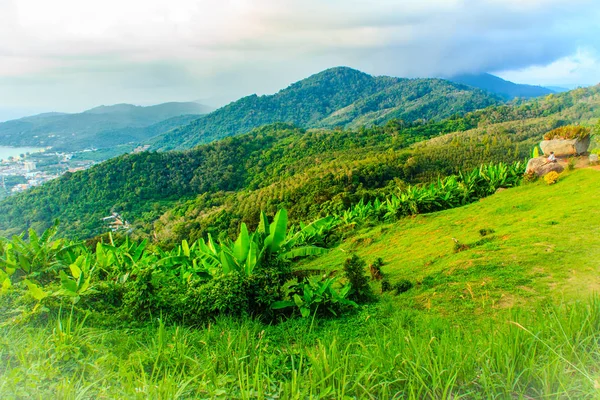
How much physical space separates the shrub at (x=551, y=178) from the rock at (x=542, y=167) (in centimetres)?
50

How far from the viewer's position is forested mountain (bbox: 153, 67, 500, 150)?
274ft

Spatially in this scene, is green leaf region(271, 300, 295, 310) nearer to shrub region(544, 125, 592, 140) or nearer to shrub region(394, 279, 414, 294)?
shrub region(394, 279, 414, 294)

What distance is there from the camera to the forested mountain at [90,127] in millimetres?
38656

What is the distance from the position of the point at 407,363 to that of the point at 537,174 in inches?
319

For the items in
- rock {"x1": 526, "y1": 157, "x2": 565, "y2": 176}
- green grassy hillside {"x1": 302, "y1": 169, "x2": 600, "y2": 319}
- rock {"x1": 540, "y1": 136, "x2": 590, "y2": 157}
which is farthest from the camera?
rock {"x1": 540, "y1": 136, "x2": 590, "y2": 157}

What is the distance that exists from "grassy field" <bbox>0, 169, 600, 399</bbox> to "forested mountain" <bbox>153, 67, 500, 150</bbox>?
78.1 metres

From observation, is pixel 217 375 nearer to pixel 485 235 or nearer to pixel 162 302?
pixel 162 302

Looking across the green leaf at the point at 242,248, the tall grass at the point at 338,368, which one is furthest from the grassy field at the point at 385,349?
the green leaf at the point at 242,248

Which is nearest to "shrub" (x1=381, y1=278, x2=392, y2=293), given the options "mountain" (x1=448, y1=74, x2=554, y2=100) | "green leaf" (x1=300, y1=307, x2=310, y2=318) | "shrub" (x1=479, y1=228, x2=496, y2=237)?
"green leaf" (x1=300, y1=307, x2=310, y2=318)

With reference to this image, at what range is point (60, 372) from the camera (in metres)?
1.57

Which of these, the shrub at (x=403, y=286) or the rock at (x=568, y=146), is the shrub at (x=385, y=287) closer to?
the shrub at (x=403, y=286)

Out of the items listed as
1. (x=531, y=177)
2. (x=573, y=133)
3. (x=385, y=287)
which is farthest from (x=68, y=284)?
(x=573, y=133)

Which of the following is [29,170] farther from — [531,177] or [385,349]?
[385,349]

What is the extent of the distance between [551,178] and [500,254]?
4.85m
